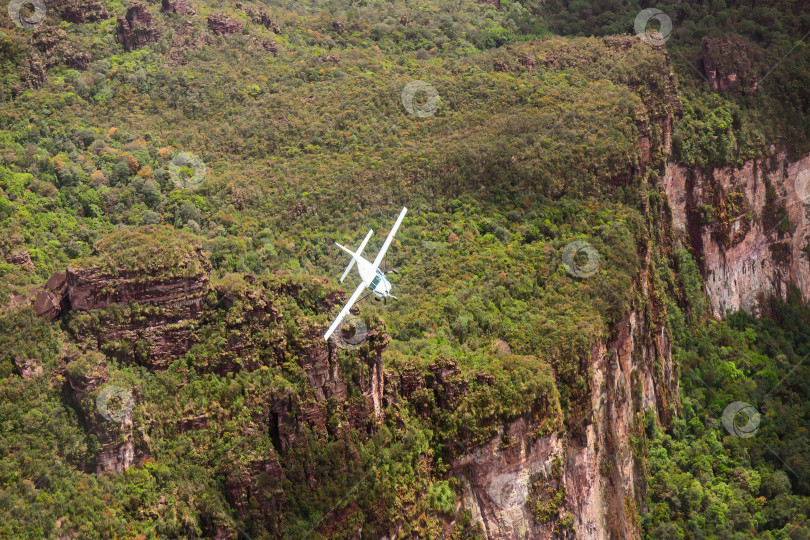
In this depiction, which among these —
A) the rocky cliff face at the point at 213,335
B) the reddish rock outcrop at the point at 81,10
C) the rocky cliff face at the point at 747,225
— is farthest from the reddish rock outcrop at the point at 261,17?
the rocky cliff face at the point at 213,335

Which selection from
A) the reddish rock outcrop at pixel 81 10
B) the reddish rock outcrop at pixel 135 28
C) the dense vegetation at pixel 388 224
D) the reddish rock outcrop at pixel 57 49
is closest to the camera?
the dense vegetation at pixel 388 224

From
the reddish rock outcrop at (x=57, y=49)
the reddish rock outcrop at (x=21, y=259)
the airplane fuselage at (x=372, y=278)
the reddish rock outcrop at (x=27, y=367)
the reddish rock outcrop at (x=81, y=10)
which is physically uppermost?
the airplane fuselage at (x=372, y=278)

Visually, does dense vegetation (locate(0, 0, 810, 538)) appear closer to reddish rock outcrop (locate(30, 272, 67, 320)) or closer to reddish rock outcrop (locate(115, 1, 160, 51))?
reddish rock outcrop (locate(30, 272, 67, 320))

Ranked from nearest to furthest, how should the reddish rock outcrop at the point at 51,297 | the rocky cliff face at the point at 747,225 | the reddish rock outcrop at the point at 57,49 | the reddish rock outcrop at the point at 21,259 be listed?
the reddish rock outcrop at the point at 51,297 < the reddish rock outcrop at the point at 21,259 < the reddish rock outcrop at the point at 57,49 < the rocky cliff face at the point at 747,225

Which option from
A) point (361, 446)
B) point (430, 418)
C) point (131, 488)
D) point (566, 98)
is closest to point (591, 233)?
point (566, 98)

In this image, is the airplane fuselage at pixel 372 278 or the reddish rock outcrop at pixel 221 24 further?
the reddish rock outcrop at pixel 221 24

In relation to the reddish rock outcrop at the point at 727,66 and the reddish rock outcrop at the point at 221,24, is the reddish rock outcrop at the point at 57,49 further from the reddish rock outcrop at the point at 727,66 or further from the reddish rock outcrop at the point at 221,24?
the reddish rock outcrop at the point at 727,66

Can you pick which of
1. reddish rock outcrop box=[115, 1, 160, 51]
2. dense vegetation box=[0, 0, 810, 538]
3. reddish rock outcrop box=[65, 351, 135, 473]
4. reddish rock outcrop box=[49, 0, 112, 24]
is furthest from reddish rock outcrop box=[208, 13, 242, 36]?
reddish rock outcrop box=[65, 351, 135, 473]
